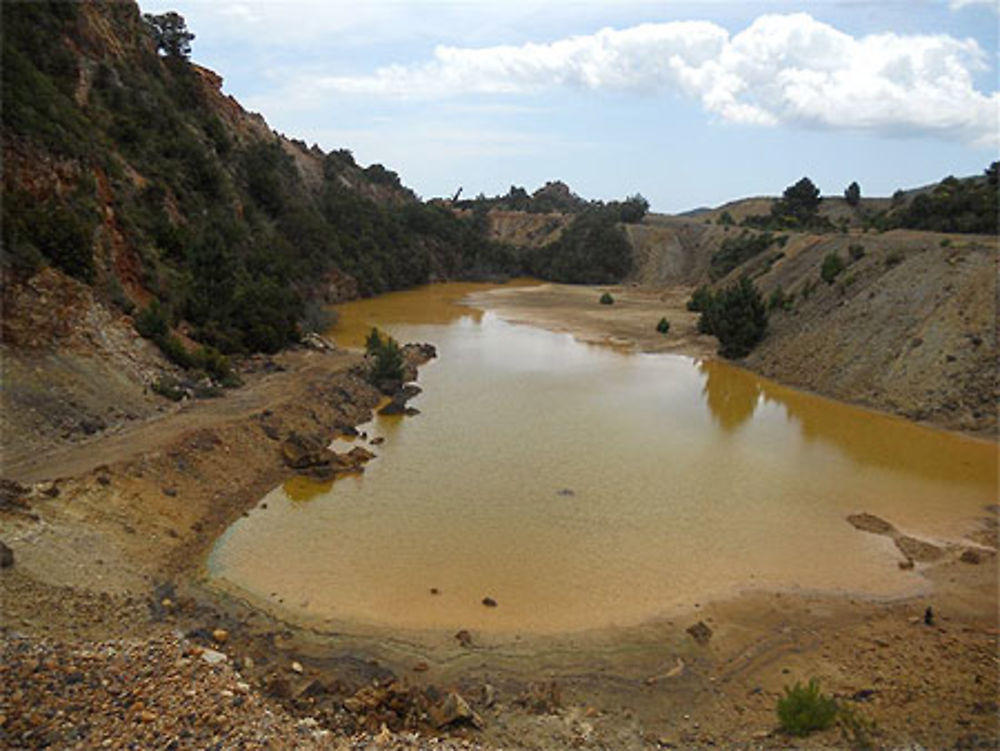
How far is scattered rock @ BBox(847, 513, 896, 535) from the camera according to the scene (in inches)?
630

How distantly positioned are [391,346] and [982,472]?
19.9 metres

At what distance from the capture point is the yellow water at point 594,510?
1282 cm

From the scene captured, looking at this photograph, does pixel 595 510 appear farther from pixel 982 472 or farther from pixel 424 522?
pixel 982 472

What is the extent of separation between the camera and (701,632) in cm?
1148

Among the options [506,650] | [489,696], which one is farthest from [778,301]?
[489,696]

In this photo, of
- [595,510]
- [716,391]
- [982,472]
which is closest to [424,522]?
[595,510]

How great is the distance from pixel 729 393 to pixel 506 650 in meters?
21.2

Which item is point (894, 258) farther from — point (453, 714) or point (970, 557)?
point (453, 714)

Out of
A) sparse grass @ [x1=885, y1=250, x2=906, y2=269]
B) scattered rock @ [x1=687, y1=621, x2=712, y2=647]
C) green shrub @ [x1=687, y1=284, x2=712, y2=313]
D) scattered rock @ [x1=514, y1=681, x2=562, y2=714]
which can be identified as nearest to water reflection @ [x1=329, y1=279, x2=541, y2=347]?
green shrub @ [x1=687, y1=284, x2=712, y2=313]

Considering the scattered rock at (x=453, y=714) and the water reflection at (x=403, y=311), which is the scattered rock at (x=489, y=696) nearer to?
the scattered rock at (x=453, y=714)

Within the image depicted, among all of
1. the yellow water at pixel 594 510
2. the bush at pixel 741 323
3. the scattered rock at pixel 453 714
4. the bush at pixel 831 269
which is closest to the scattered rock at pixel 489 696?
the scattered rock at pixel 453 714

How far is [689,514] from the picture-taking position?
16.5 m

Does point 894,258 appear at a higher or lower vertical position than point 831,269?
higher

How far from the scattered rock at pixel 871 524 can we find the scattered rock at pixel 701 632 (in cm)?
658
